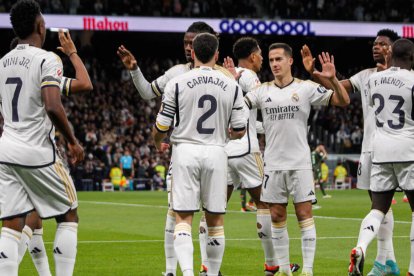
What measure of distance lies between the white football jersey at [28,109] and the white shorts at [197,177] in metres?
1.48

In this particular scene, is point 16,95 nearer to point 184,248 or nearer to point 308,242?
point 184,248

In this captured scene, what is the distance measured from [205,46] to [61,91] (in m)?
1.62

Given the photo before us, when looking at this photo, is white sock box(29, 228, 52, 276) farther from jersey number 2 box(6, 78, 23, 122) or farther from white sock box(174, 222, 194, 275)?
jersey number 2 box(6, 78, 23, 122)

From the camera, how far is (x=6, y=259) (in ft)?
26.1

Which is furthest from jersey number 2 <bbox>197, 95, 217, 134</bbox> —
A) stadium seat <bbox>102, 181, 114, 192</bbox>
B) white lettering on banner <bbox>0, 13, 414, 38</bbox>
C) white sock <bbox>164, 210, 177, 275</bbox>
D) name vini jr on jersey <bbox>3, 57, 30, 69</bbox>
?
white lettering on banner <bbox>0, 13, 414, 38</bbox>

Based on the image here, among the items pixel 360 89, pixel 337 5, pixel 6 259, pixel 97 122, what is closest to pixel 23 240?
pixel 6 259

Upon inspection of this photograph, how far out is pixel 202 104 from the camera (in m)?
9.03

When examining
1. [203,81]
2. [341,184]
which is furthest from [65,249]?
[341,184]

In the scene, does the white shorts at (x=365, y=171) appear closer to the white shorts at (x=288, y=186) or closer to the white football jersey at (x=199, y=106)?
the white shorts at (x=288, y=186)

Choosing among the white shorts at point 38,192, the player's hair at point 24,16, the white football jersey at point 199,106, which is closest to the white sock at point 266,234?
the white football jersey at point 199,106

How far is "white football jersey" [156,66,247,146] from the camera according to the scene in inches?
356

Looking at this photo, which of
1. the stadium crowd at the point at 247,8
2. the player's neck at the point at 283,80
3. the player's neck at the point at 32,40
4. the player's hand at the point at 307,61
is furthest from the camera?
the stadium crowd at the point at 247,8

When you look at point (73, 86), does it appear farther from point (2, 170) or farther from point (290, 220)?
point (290, 220)

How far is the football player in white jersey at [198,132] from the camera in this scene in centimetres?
905
